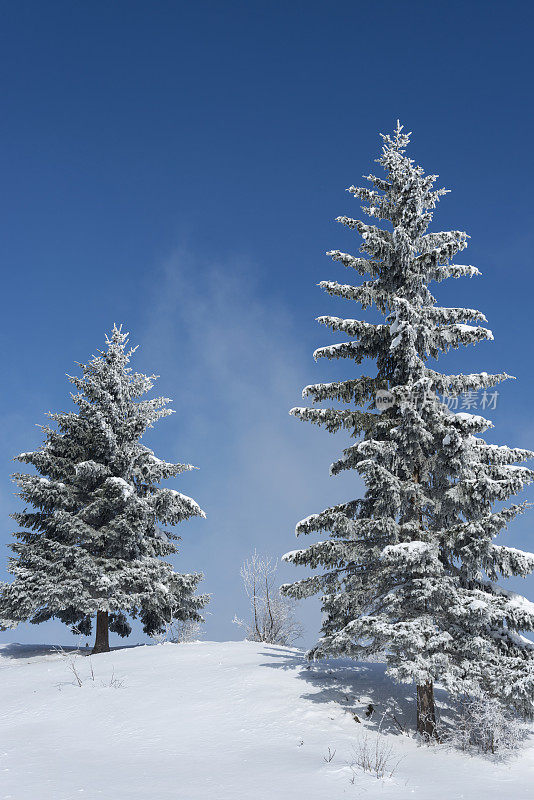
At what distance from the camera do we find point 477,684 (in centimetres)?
1004

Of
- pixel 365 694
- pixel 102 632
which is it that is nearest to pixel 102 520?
pixel 102 632

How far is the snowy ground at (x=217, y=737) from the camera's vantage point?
760cm

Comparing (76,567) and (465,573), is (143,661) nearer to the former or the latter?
(76,567)

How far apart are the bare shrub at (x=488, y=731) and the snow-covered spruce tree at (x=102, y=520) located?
12858 mm

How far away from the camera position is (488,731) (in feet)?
33.3

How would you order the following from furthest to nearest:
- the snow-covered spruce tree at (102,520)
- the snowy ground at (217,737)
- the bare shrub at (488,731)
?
1. the snow-covered spruce tree at (102,520)
2. the bare shrub at (488,731)
3. the snowy ground at (217,737)

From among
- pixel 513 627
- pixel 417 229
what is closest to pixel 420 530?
pixel 513 627

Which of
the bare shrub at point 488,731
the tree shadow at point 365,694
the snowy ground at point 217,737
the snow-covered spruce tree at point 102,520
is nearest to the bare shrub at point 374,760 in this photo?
the snowy ground at point 217,737

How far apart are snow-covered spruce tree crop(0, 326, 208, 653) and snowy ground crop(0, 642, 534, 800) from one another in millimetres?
4052

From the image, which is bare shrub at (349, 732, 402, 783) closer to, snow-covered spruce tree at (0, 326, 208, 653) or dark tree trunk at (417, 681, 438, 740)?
dark tree trunk at (417, 681, 438, 740)

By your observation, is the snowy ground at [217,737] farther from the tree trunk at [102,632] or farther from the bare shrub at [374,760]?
the tree trunk at [102,632]

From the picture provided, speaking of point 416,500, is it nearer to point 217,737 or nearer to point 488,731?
point 488,731

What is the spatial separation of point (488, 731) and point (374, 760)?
8.51 feet

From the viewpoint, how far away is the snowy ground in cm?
760
